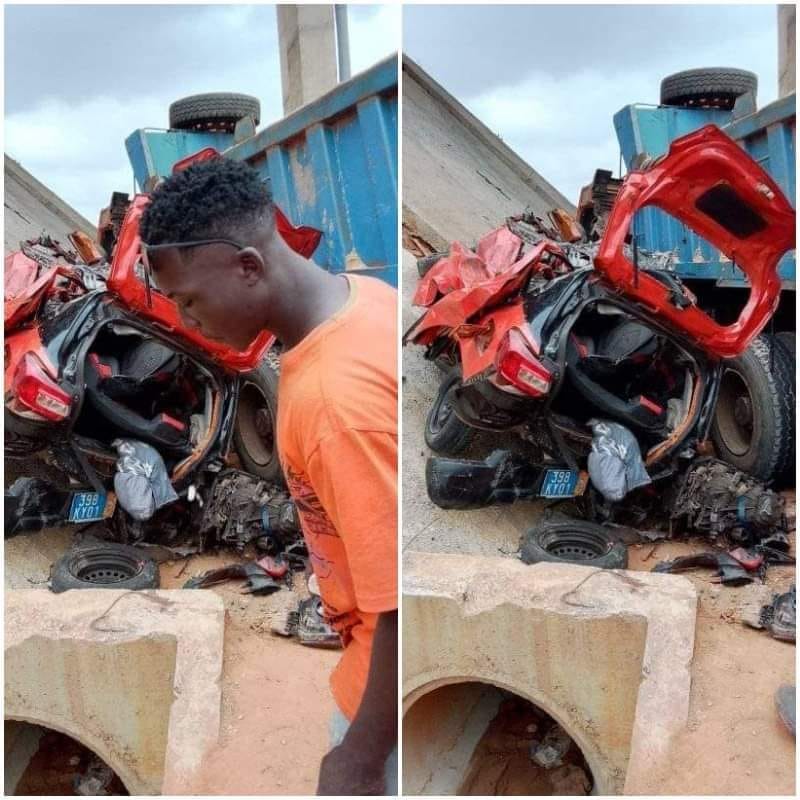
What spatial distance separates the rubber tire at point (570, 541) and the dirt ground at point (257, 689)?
534 millimetres

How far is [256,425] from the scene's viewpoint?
2346 millimetres

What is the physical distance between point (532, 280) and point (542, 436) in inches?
Answer: 16.5

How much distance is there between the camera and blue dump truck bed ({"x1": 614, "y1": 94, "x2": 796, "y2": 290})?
2291 mm

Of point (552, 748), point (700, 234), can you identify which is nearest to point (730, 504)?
point (700, 234)

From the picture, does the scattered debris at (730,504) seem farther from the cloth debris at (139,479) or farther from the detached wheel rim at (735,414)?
the cloth debris at (139,479)

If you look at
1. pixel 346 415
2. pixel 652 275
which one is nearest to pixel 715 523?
pixel 652 275

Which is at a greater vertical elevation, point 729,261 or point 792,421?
point 729,261

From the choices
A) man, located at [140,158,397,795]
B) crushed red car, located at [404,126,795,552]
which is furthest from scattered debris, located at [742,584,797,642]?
man, located at [140,158,397,795]

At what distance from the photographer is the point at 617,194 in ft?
7.80

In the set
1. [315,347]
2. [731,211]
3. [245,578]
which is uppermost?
[731,211]

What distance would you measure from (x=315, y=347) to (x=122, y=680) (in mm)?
1178

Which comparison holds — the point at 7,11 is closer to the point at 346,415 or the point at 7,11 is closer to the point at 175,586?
the point at 175,586

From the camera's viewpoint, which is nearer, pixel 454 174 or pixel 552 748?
pixel 552 748

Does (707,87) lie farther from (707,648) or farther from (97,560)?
(97,560)
